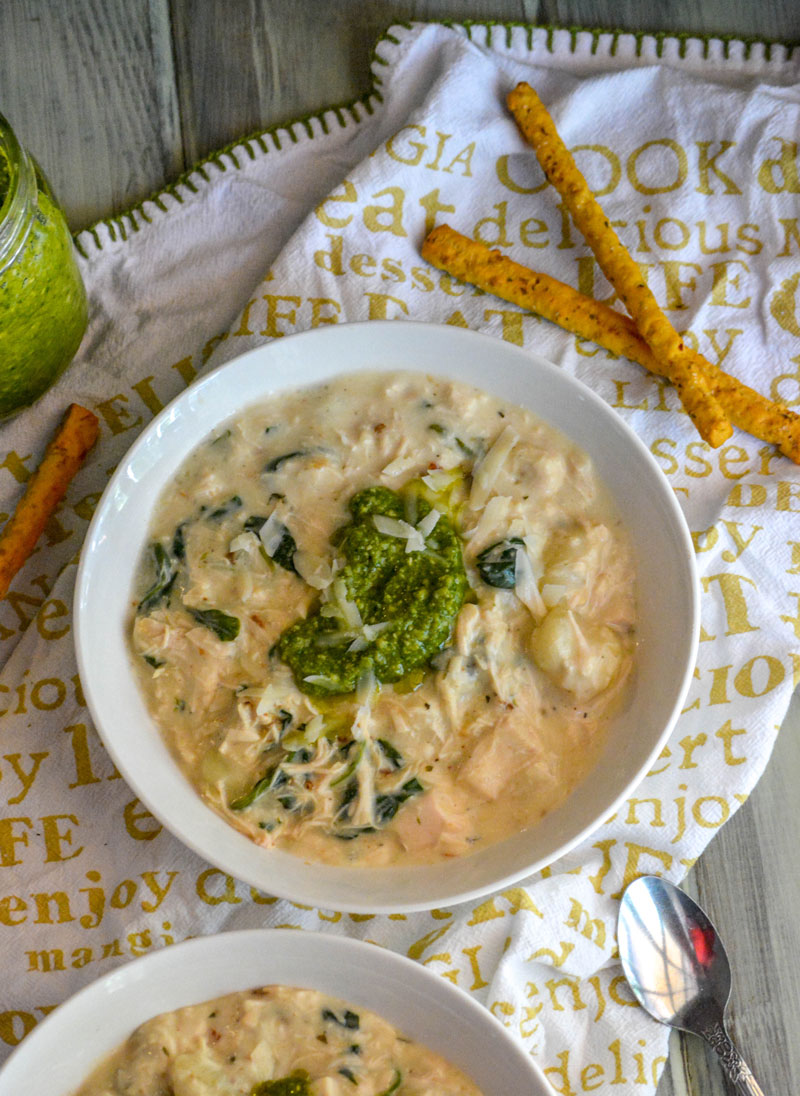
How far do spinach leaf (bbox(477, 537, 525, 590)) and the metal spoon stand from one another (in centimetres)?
108

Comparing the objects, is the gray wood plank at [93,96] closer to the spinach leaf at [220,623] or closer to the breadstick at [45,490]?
the breadstick at [45,490]

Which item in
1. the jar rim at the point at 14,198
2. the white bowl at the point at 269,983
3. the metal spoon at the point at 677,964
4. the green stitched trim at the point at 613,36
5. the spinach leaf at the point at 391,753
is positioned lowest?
the metal spoon at the point at 677,964

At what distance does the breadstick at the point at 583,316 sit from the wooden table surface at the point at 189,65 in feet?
2.59

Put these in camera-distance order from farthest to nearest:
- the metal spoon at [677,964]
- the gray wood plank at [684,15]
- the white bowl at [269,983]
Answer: the gray wood plank at [684,15] < the metal spoon at [677,964] < the white bowl at [269,983]

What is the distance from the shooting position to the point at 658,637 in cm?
336

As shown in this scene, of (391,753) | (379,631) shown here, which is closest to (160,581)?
(379,631)

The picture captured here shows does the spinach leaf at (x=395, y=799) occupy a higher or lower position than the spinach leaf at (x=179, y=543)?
lower

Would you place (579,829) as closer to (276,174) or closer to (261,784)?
(261,784)

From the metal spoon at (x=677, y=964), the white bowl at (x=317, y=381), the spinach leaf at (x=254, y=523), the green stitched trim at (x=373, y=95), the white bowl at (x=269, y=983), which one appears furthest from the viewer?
the green stitched trim at (x=373, y=95)

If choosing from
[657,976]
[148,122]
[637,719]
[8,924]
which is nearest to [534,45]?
[148,122]

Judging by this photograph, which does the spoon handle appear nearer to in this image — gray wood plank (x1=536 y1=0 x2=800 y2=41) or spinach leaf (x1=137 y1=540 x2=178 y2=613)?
spinach leaf (x1=137 y1=540 x2=178 y2=613)

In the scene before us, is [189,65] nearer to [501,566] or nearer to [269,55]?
[269,55]

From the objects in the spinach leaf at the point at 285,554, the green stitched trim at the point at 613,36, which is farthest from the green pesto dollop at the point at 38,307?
the green stitched trim at the point at 613,36

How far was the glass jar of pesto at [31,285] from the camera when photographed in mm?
3154
